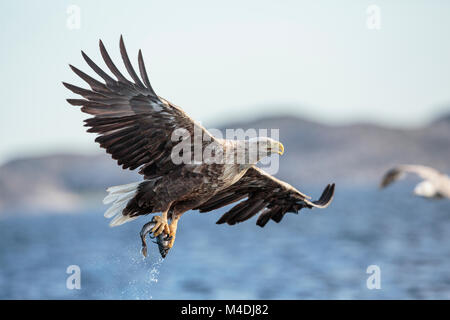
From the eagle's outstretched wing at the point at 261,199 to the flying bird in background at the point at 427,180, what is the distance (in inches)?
→ 215

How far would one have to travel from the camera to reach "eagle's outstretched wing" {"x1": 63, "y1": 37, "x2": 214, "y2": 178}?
597 centimetres

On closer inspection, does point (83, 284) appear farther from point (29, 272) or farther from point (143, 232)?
point (143, 232)

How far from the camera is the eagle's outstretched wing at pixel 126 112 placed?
5973 millimetres

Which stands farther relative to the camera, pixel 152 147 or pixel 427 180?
pixel 427 180

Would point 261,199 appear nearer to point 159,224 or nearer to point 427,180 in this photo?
point 159,224

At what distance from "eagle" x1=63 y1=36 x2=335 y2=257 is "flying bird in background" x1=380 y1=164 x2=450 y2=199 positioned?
22.8ft

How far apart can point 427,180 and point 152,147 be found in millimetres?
8995

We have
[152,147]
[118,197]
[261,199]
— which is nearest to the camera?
[152,147]

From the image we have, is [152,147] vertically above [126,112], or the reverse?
[126,112]

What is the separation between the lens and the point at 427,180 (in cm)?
1384

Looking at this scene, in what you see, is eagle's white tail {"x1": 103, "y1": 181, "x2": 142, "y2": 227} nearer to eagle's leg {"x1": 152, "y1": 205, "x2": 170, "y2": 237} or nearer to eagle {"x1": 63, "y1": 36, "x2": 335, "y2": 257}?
eagle {"x1": 63, "y1": 36, "x2": 335, "y2": 257}

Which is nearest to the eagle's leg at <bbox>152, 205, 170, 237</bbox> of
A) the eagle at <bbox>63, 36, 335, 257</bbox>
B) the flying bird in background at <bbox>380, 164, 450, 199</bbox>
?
the eagle at <bbox>63, 36, 335, 257</bbox>

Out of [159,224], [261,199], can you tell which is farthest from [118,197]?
[261,199]

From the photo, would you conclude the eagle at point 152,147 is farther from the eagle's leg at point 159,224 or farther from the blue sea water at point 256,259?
the blue sea water at point 256,259
